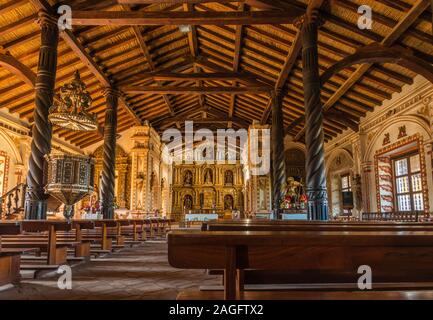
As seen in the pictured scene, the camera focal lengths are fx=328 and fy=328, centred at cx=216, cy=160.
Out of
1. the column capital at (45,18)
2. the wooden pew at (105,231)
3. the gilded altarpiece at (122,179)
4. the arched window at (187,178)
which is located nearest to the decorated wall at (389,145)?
the wooden pew at (105,231)

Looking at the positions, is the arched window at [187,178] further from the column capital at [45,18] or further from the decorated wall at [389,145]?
the column capital at [45,18]

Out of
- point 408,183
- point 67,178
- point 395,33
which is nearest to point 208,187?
point 408,183

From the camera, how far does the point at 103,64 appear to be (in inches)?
408

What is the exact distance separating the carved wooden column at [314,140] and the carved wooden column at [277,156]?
12.2 ft

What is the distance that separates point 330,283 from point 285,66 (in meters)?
8.19

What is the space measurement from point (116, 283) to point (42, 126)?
3996 millimetres

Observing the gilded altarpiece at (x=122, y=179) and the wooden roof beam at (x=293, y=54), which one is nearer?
the wooden roof beam at (x=293, y=54)

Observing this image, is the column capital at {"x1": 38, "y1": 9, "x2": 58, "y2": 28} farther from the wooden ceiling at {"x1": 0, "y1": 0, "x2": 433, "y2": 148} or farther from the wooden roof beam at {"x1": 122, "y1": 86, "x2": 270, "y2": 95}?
the wooden roof beam at {"x1": 122, "y1": 86, "x2": 270, "y2": 95}

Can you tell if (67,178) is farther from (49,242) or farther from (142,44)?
(142,44)

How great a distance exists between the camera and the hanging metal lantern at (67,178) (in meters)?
4.67

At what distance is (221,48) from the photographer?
10703 mm

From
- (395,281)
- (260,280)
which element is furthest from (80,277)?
(395,281)

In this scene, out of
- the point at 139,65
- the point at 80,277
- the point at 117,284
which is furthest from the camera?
the point at 139,65

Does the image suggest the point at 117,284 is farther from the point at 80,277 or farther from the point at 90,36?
the point at 90,36
